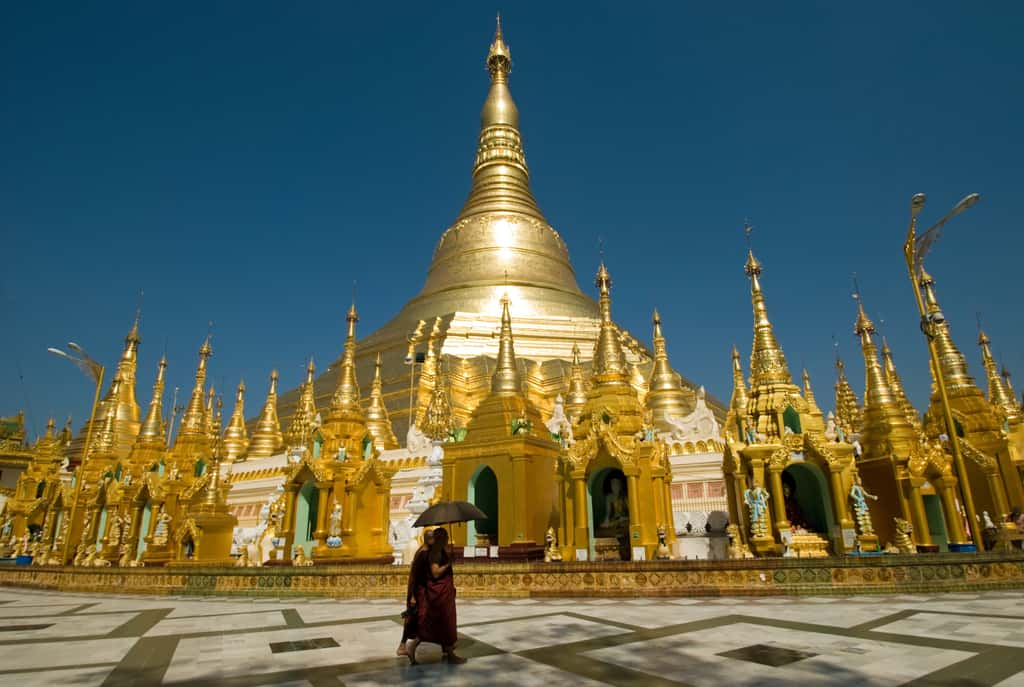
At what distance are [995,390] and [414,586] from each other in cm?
2835

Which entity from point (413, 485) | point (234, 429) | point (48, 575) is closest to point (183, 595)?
point (48, 575)

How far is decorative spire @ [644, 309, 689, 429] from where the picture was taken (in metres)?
24.2

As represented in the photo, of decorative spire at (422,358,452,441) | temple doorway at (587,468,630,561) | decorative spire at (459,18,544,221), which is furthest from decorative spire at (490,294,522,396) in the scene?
decorative spire at (459,18,544,221)

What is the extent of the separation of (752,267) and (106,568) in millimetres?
19074

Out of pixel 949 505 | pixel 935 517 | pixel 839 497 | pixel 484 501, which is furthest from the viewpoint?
pixel 484 501

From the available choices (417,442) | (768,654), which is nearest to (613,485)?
(768,654)

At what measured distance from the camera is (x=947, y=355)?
2141cm

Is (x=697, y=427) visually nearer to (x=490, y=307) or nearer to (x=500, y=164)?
(x=490, y=307)

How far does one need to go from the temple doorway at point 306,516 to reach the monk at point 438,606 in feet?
42.6

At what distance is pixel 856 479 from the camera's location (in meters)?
14.1

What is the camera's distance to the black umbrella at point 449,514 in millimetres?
6797

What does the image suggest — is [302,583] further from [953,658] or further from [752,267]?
[752,267]

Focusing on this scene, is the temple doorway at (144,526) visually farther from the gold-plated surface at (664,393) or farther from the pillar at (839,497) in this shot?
the pillar at (839,497)

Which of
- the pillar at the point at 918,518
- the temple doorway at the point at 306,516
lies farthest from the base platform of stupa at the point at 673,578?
the pillar at the point at 918,518
